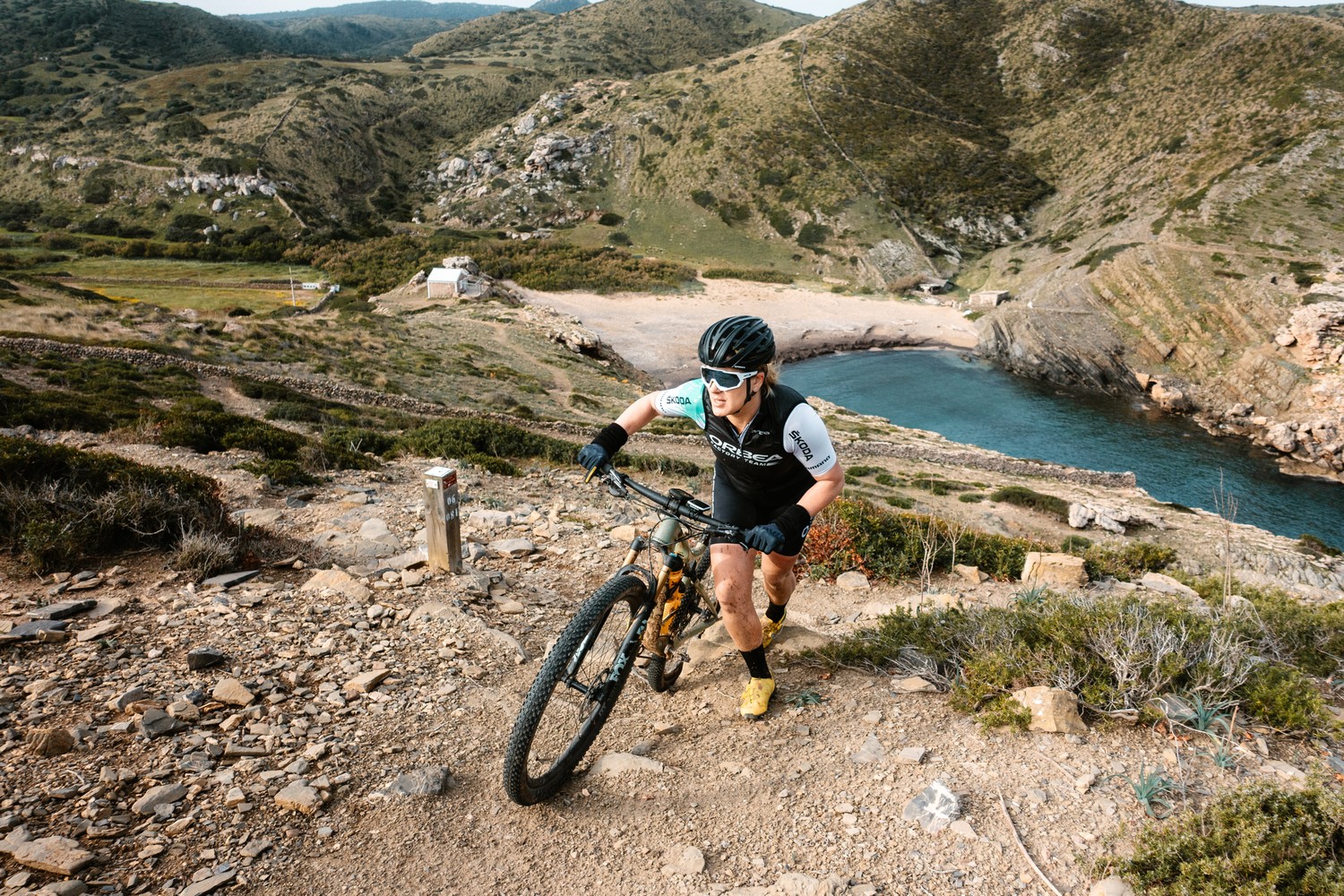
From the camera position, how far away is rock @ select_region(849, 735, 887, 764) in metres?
4.55

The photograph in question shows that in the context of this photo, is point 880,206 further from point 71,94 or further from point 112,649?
point 71,94

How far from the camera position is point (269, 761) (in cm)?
442

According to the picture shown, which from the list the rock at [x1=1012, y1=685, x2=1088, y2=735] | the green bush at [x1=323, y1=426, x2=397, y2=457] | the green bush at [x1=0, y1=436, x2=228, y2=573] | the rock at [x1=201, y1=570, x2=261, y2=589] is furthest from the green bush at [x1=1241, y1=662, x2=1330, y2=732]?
the green bush at [x1=323, y1=426, x2=397, y2=457]

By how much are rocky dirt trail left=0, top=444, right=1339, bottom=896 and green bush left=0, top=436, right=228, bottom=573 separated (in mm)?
375

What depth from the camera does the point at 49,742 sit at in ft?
13.7

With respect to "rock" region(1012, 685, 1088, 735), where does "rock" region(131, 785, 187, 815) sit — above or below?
below

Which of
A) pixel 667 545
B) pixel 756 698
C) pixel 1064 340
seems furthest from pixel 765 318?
pixel 667 545

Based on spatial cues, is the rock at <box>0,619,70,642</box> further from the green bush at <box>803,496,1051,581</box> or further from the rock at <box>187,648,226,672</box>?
the green bush at <box>803,496,1051,581</box>

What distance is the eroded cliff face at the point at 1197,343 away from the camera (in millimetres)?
44500

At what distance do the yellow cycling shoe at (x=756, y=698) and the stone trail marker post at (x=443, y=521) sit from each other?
3.73 metres

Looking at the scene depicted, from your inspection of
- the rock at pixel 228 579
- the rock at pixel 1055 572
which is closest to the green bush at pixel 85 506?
the rock at pixel 228 579

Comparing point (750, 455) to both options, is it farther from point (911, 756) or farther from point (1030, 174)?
point (1030, 174)

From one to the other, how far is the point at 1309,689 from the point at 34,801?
7549 mm

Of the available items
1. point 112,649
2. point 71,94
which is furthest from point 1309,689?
point 71,94
